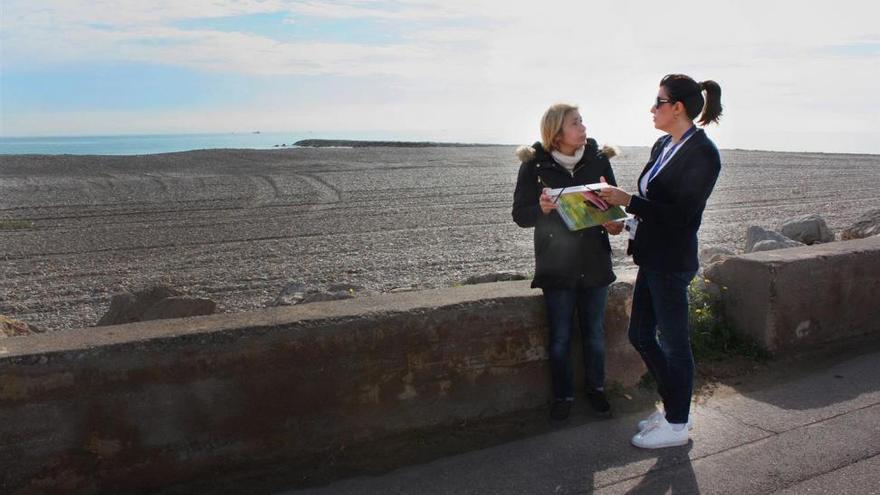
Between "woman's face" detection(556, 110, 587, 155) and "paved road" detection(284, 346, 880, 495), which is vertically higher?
"woman's face" detection(556, 110, 587, 155)

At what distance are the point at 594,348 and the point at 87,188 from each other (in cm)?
1880

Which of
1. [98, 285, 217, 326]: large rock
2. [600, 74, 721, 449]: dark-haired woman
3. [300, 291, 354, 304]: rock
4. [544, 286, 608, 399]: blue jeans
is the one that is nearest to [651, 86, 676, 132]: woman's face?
[600, 74, 721, 449]: dark-haired woman

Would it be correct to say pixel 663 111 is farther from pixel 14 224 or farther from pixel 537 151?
pixel 14 224

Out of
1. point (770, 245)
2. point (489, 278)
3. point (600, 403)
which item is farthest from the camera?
point (770, 245)

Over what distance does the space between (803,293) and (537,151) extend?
230cm

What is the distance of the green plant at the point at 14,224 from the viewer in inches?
541

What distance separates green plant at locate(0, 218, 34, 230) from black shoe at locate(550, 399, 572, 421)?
12.6 metres

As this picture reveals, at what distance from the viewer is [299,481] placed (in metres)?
3.59

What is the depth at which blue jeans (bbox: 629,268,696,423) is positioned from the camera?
385 cm

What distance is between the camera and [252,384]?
3564 mm

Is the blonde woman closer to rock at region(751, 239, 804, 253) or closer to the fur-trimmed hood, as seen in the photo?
the fur-trimmed hood

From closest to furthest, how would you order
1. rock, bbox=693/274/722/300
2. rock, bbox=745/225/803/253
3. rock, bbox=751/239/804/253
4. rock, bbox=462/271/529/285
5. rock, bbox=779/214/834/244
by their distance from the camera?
1. rock, bbox=693/274/722/300
2. rock, bbox=462/271/529/285
3. rock, bbox=751/239/804/253
4. rock, bbox=745/225/803/253
5. rock, bbox=779/214/834/244

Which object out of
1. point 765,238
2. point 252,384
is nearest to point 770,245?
point 765,238

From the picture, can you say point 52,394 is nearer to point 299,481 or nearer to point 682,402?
point 299,481
